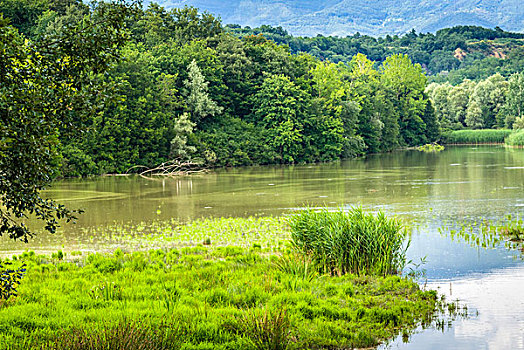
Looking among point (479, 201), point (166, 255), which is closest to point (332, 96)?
point (479, 201)

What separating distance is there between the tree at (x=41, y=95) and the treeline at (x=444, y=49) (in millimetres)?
134615

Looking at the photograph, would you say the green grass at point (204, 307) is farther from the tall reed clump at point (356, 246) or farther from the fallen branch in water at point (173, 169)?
the fallen branch in water at point (173, 169)

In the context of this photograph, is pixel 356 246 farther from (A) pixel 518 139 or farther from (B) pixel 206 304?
(A) pixel 518 139

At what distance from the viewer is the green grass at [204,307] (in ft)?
24.5

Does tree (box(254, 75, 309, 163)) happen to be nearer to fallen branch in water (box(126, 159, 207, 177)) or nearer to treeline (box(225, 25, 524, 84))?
fallen branch in water (box(126, 159, 207, 177))

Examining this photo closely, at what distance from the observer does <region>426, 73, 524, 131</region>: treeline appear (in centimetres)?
9938

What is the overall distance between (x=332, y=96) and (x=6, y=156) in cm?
6097

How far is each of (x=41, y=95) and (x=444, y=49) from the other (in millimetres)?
185776

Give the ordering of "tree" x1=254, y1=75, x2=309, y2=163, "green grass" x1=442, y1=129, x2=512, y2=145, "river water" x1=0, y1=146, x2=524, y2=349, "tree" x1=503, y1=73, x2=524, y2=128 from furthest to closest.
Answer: "tree" x1=503, y1=73, x2=524, y2=128, "green grass" x1=442, y1=129, x2=512, y2=145, "tree" x1=254, y1=75, x2=309, y2=163, "river water" x1=0, y1=146, x2=524, y2=349

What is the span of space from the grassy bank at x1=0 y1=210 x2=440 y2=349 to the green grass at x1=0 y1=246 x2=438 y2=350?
0.05 ft

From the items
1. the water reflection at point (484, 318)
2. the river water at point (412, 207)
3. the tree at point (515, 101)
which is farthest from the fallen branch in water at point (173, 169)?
the tree at point (515, 101)

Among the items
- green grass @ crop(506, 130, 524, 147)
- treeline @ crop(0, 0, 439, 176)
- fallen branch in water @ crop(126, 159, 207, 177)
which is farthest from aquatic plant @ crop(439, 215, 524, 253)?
green grass @ crop(506, 130, 524, 147)

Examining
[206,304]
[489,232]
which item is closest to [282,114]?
[489,232]

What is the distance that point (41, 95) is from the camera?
20.3 feet
